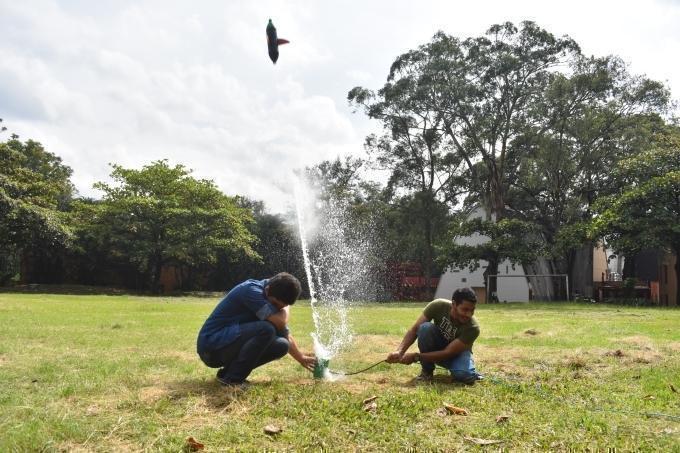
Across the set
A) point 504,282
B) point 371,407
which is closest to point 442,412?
point 371,407

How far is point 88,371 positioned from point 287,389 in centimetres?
256

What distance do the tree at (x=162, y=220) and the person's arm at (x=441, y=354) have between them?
97.8 ft

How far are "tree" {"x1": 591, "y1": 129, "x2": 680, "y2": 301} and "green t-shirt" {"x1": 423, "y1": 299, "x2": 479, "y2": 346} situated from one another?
2278 cm

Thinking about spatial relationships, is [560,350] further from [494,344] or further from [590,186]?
[590,186]

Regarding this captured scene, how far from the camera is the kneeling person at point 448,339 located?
19.8ft

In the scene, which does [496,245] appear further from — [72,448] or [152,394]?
[72,448]

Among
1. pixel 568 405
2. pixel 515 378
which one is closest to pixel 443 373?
pixel 515 378

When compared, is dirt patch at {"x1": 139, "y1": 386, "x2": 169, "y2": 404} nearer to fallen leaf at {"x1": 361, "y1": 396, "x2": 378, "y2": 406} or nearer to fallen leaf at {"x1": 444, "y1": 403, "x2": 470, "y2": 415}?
fallen leaf at {"x1": 361, "y1": 396, "x2": 378, "y2": 406}

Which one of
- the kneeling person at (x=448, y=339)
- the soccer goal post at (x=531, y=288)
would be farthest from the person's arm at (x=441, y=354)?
the soccer goal post at (x=531, y=288)

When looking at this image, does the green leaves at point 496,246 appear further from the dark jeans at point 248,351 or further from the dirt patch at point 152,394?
the dirt patch at point 152,394

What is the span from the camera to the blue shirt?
552 centimetres

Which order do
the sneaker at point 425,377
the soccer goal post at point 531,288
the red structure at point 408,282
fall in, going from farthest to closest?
the red structure at point 408,282 → the soccer goal post at point 531,288 → the sneaker at point 425,377

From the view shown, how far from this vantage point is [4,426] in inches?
170

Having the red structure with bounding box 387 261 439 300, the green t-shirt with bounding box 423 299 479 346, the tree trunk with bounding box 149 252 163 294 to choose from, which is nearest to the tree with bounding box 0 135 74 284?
the tree trunk with bounding box 149 252 163 294
